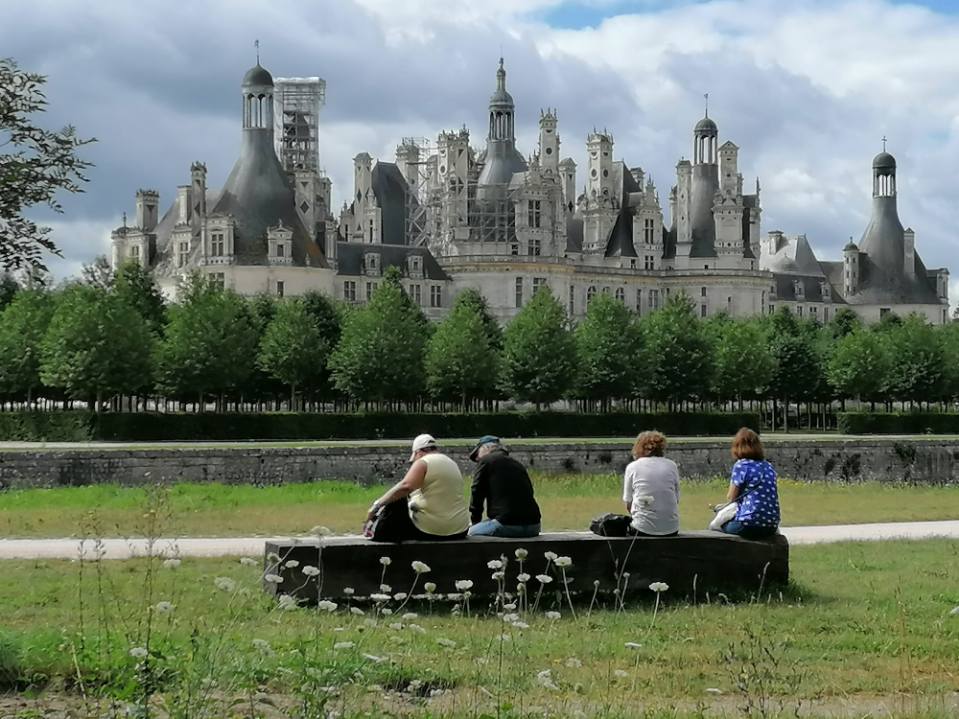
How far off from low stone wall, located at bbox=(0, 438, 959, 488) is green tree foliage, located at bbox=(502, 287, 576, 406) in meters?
16.0

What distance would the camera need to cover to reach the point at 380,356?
59656 millimetres

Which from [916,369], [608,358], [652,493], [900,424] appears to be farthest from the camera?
[916,369]

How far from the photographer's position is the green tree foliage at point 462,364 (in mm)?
61531

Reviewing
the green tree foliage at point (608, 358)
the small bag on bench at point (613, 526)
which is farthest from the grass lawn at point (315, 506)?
the green tree foliage at point (608, 358)

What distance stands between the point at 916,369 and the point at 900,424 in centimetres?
1178

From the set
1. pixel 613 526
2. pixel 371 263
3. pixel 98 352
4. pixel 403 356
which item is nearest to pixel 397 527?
pixel 613 526

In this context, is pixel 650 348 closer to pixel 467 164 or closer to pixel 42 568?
pixel 467 164

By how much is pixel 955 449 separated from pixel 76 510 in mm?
31236

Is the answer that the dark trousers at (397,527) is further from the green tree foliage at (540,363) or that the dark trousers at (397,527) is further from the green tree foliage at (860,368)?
the green tree foliage at (860,368)

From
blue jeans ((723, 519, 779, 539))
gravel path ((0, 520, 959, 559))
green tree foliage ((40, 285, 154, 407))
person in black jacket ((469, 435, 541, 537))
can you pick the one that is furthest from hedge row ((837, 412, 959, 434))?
person in black jacket ((469, 435, 541, 537))

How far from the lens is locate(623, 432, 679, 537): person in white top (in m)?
13.0

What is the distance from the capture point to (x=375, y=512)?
12.4m

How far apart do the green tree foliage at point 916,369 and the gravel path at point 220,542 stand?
174 feet

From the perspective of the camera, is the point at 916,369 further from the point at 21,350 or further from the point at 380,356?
the point at 21,350
